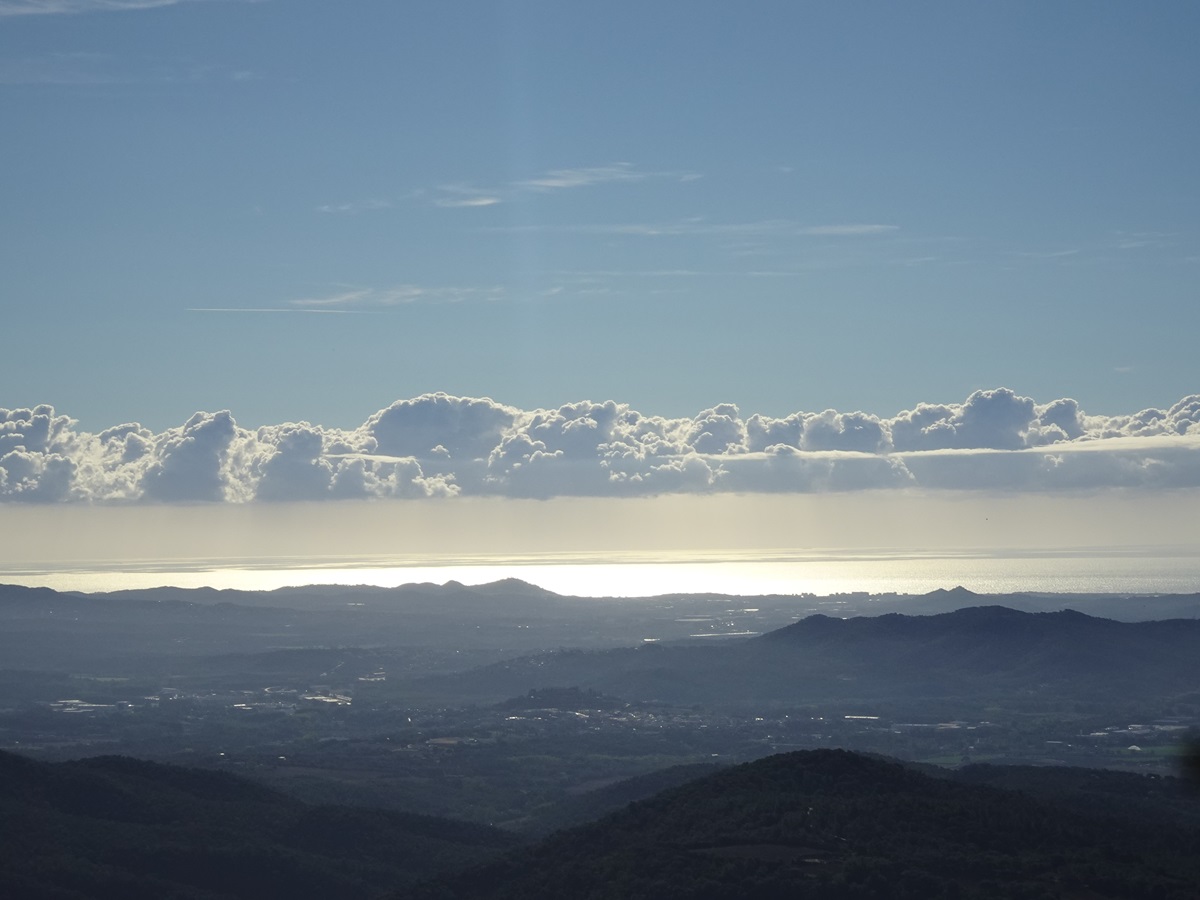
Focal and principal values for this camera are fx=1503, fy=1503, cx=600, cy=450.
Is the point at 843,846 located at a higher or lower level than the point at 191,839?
higher

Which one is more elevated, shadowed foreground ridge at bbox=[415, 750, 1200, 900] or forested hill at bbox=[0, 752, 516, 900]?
shadowed foreground ridge at bbox=[415, 750, 1200, 900]

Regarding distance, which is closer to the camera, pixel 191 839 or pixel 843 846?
pixel 843 846

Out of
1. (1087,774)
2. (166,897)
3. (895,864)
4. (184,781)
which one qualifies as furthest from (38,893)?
(1087,774)

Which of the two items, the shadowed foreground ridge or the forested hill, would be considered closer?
the shadowed foreground ridge
